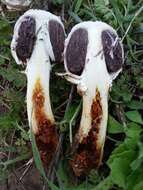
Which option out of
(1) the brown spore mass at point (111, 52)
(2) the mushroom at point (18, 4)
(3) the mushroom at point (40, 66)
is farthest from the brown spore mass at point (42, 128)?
(2) the mushroom at point (18, 4)

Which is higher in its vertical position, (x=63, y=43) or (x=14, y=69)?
(x=63, y=43)

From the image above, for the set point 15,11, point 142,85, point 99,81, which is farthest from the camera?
point 15,11

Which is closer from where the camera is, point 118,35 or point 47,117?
point 47,117

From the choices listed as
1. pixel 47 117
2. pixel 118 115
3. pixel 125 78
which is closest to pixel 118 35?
pixel 125 78

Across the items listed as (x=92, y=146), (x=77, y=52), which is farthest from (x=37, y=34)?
(x=92, y=146)

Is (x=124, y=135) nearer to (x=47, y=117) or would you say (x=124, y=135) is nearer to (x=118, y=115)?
(x=118, y=115)

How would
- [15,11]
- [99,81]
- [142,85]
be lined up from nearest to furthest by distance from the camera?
1. [99,81]
2. [142,85]
3. [15,11]

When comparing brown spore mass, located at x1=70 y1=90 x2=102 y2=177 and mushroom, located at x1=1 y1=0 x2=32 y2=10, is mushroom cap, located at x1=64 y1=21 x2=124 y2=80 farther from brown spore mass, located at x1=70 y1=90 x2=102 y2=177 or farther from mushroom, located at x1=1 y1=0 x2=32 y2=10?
mushroom, located at x1=1 y1=0 x2=32 y2=10
